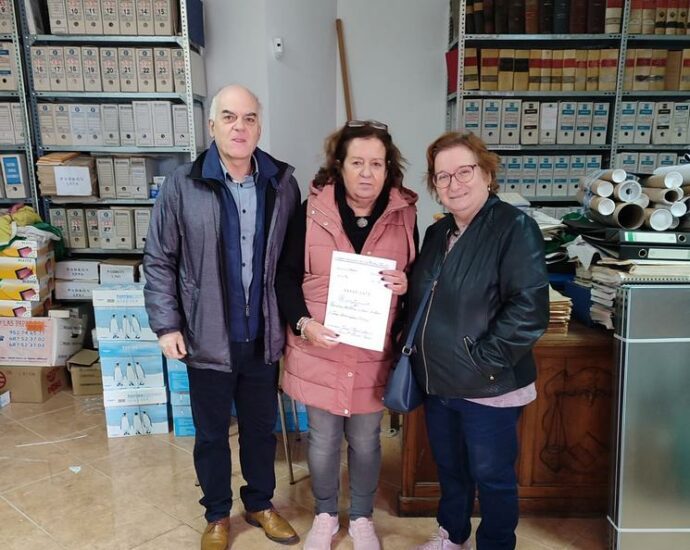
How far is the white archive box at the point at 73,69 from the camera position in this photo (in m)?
3.21

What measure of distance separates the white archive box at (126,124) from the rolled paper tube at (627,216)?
8.53 feet

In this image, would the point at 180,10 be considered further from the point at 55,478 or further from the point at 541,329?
the point at 541,329

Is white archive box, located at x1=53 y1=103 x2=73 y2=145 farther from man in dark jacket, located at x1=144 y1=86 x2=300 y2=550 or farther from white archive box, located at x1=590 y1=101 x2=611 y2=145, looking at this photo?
white archive box, located at x1=590 y1=101 x2=611 y2=145

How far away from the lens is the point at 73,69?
3229 mm

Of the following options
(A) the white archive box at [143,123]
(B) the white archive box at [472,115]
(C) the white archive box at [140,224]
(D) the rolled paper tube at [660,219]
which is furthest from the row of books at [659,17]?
(C) the white archive box at [140,224]

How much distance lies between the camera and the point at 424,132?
4168 millimetres

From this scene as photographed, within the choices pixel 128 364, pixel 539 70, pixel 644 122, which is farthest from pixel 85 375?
pixel 644 122

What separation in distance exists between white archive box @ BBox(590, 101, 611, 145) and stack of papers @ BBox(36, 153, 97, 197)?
10.4 ft

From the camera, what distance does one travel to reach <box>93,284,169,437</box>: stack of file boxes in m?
2.81

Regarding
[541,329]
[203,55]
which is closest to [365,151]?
[541,329]

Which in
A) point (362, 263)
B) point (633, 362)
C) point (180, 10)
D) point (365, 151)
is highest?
point (180, 10)

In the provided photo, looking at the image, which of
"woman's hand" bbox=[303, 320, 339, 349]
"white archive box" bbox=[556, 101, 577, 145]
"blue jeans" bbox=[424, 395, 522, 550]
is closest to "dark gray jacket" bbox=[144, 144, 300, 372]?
"woman's hand" bbox=[303, 320, 339, 349]

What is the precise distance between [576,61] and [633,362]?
260cm

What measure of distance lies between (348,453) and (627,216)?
49.0 inches
